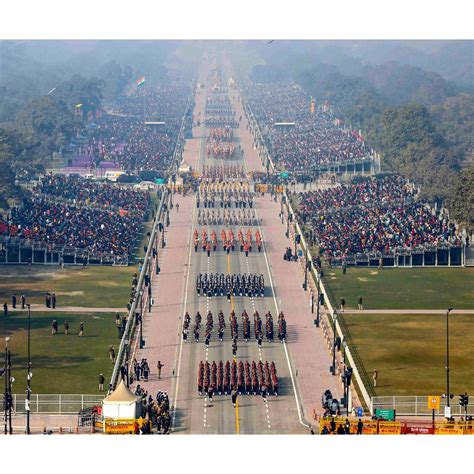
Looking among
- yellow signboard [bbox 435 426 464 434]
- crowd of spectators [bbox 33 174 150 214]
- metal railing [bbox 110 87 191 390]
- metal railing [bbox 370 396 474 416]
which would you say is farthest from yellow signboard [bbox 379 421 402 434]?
crowd of spectators [bbox 33 174 150 214]

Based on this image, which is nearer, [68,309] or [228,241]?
[68,309]

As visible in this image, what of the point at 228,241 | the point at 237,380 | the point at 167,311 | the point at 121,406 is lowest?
the point at 121,406

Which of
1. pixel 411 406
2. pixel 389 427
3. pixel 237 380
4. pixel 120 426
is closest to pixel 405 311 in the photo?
pixel 237 380

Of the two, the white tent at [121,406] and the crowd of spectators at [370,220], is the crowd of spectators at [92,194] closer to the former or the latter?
the crowd of spectators at [370,220]

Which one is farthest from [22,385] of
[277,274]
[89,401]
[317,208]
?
[317,208]

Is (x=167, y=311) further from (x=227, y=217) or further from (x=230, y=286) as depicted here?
(x=227, y=217)

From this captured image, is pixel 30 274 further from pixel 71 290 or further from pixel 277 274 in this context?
pixel 277 274

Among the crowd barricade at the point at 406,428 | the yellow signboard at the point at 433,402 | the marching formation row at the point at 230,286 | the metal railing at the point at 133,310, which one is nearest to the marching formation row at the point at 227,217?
the metal railing at the point at 133,310
